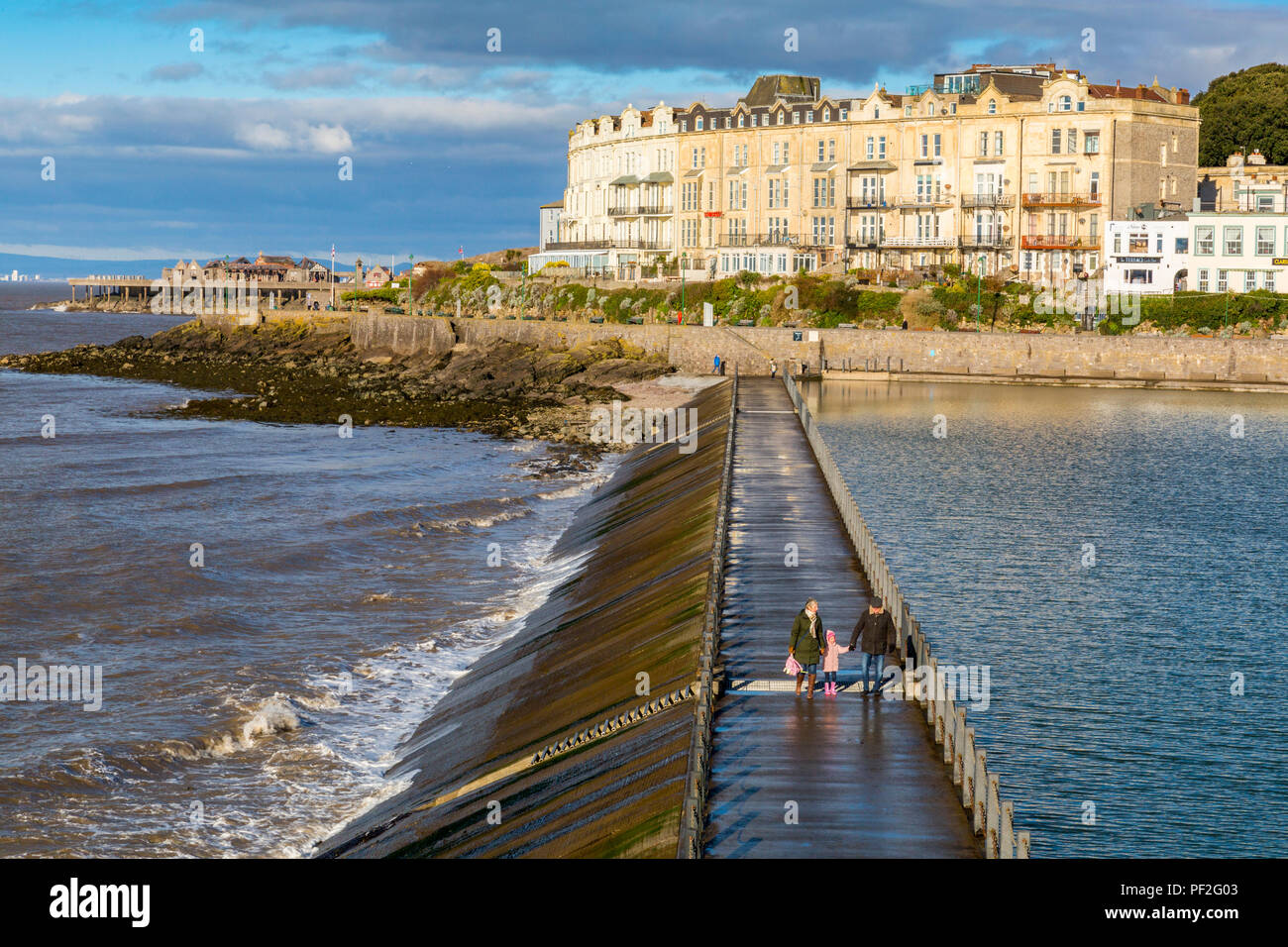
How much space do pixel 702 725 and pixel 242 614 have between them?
19.4 metres

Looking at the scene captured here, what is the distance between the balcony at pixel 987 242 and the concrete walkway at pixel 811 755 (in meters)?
69.7

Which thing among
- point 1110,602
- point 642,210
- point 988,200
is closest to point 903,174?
point 988,200

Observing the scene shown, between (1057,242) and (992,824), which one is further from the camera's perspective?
(1057,242)

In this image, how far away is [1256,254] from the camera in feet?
296

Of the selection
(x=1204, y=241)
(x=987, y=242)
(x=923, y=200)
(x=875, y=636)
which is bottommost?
(x=875, y=636)

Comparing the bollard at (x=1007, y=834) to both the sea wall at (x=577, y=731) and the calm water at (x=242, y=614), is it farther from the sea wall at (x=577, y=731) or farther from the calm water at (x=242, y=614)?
the calm water at (x=242, y=614)

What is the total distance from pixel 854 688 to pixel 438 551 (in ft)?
73.6

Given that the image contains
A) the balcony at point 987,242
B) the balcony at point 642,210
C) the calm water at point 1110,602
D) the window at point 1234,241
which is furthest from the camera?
the balcony at point 642,210

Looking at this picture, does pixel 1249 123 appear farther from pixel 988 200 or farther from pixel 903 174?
pixel 903 174

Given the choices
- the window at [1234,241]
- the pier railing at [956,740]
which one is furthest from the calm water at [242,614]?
the window at [1234,241]

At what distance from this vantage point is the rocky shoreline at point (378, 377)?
249 ft

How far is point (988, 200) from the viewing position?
96250mm
